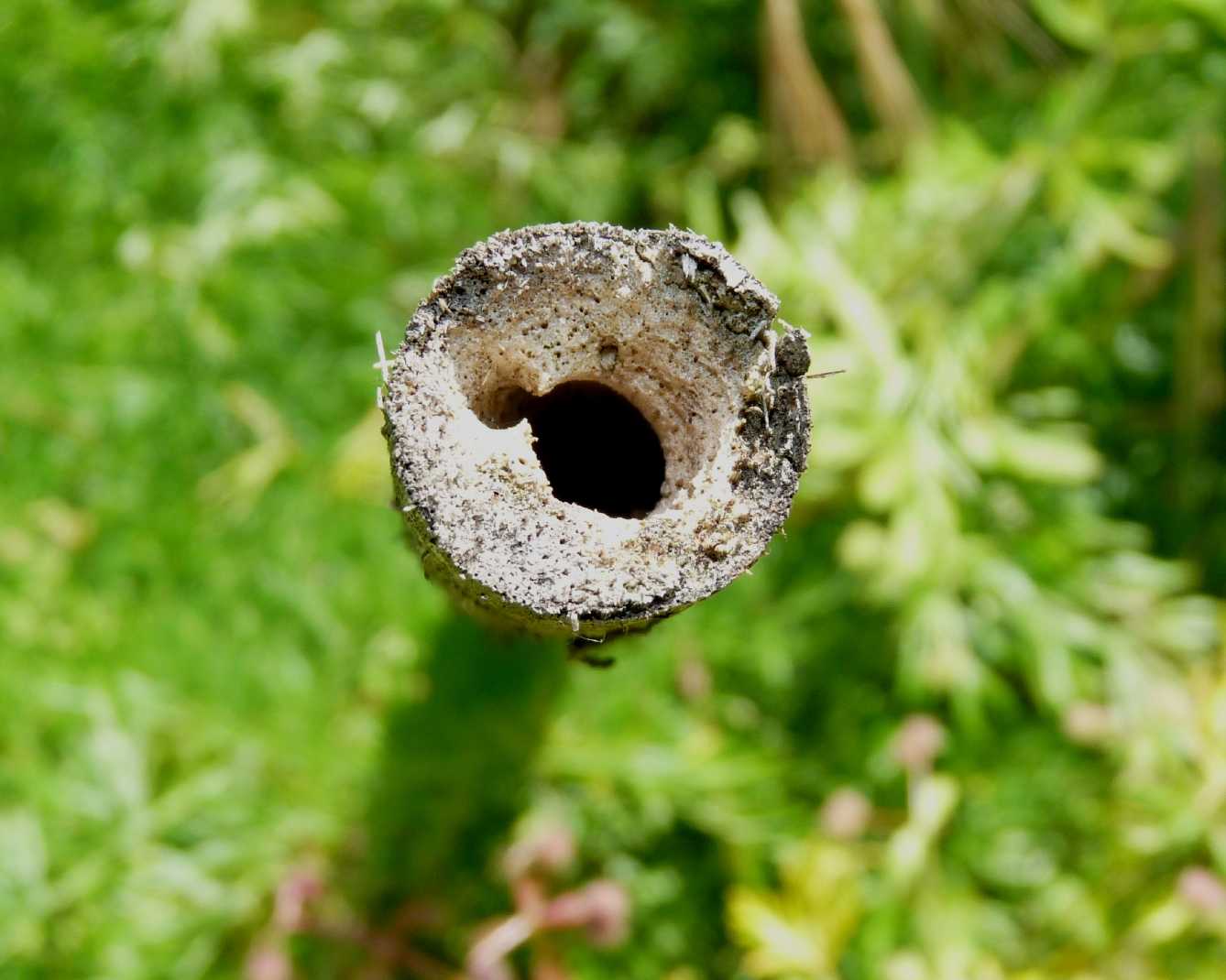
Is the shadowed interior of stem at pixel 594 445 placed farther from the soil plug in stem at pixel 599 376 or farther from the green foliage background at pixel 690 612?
the green foliage background at pixel 690 612

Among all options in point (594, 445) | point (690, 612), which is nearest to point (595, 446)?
point (594, 445)

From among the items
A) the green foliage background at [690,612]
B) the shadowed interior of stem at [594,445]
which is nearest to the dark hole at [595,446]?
the shadowed interior of stem at [594,445]

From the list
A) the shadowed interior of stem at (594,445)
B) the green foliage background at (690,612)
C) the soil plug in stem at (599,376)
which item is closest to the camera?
the soil plug in stem at (599,376)

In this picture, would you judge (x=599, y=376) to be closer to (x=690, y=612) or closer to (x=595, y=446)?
(x=595, y=446)

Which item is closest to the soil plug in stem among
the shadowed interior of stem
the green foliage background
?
the shadowed interior of stem

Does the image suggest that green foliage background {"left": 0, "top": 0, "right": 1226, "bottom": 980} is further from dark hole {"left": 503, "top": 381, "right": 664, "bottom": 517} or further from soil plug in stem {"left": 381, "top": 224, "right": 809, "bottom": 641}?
soil plug in stem {"left": 381, "top": 224, "right": 809, "bottom": 641}

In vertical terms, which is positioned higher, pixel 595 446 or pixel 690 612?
pixel 690 612

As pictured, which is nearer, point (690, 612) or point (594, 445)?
point (594, 445)
